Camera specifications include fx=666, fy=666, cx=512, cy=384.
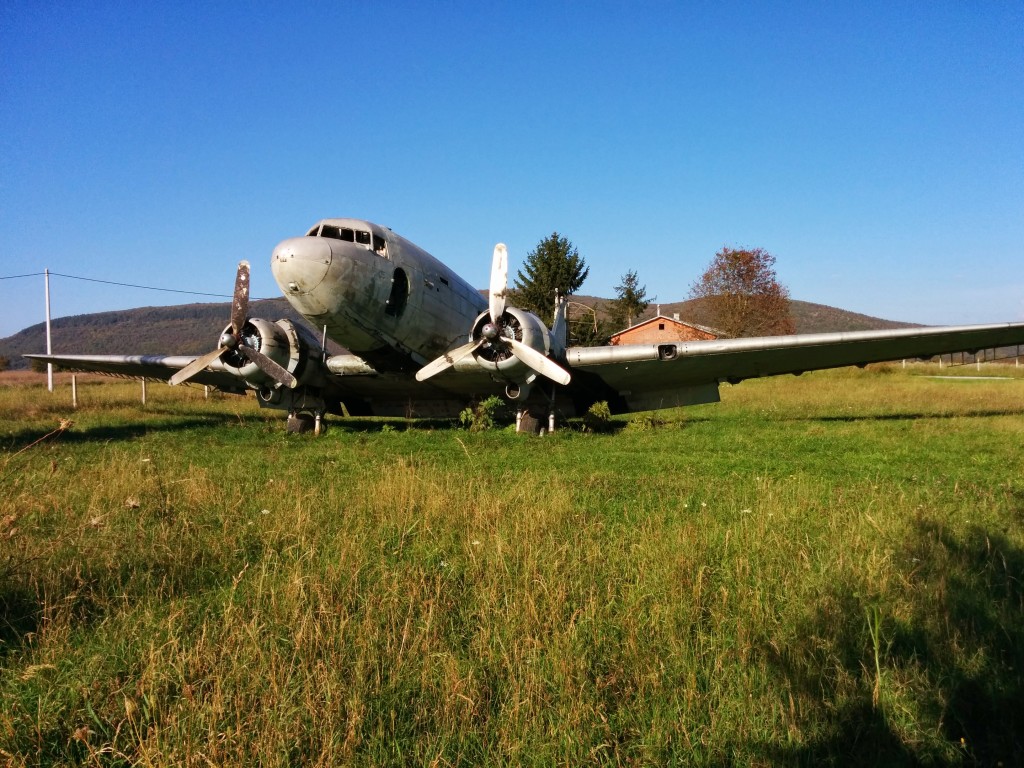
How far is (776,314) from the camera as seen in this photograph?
5819 centimetres

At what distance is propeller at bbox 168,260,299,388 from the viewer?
1480 centimetres

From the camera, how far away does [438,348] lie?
15.6 m

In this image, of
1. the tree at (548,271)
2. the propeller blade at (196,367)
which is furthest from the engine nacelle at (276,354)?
the tree at (548,271)

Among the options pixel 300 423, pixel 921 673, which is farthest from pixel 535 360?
Answer: pixel 921 673

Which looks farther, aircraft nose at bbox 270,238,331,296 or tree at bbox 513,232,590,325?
tree at bbox 513,232,590,325

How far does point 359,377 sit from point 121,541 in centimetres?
1168

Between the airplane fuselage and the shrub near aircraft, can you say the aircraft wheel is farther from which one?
the airplane fuselage

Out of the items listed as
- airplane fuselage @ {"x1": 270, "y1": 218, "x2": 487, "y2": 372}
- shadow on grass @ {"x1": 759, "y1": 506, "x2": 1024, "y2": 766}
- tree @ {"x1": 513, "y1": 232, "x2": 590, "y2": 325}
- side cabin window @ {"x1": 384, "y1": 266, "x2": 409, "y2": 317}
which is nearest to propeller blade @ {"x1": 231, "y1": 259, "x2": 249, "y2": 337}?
airplane fuselage @ {"x1": 270, "y1": 218, "x2": 487, "y2": 372}

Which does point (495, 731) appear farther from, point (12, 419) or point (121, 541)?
point (12, 419)

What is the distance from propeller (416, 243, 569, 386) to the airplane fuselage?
98 centimetres

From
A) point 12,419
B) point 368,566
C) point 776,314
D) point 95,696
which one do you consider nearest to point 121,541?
point 368,566

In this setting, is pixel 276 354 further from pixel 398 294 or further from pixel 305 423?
pixel 398 294

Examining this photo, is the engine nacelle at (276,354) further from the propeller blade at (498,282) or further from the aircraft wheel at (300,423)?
the propeller blade at (498,282)

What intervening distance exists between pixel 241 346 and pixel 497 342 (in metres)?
5.98
